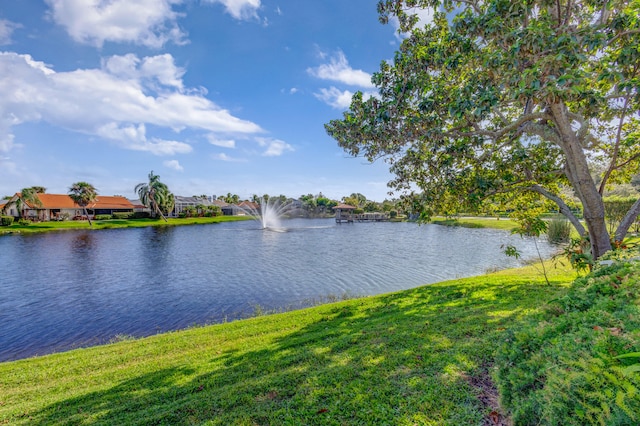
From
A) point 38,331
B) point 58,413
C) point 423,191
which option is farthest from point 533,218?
point 38,331

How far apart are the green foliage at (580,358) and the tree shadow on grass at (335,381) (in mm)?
786

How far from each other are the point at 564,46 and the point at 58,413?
9.63 m

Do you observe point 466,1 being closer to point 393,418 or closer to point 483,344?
point 483,344

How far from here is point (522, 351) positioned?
2.65 metres

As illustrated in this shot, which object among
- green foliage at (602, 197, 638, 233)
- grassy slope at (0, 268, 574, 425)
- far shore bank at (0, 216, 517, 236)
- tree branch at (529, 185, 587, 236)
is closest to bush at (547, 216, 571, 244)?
green foliage at (602, 197, 638, 233)

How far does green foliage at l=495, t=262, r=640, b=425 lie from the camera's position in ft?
5.43

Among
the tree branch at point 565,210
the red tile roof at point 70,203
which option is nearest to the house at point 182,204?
the red tile roof at point 70,203

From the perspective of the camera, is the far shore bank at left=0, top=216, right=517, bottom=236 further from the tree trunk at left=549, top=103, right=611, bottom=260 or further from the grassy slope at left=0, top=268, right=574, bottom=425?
the grassy slope at left=0, top=268, right=574, bottom=425

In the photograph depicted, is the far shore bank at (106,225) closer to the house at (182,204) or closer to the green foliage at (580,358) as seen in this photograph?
the house at (182,204)

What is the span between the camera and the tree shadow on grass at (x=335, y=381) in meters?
3.30

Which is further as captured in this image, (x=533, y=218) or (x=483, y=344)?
(x=533, y=218)

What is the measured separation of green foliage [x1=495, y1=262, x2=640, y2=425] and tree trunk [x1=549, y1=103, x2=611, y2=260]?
3942 mm

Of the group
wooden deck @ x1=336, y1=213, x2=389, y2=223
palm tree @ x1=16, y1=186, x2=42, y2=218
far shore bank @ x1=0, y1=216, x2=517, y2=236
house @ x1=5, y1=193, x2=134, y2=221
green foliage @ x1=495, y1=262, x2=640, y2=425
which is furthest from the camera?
wooden deck @ x1=336, y1=213, x2=389, y2=223

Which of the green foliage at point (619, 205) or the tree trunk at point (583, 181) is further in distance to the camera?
the green foliage at point (619, 205)
